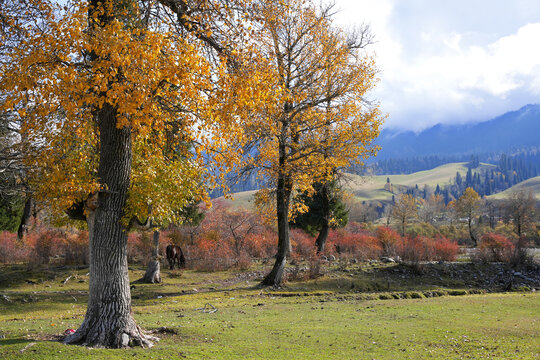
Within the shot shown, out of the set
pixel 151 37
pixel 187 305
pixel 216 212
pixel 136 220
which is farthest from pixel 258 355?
pixel 216 212

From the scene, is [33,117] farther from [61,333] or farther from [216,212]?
[216,212]

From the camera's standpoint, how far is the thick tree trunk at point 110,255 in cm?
711

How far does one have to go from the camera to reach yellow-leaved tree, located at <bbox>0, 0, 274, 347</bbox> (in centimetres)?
641

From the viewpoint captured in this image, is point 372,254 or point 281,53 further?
point 372,254

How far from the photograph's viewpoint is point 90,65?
22.7ft

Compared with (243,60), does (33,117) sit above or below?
below

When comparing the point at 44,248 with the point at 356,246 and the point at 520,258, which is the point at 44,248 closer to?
the point at 356,246

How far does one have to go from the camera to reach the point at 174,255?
73.8ft

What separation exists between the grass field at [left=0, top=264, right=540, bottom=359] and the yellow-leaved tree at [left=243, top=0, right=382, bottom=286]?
3509mm

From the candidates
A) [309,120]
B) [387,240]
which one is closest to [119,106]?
[309,120]

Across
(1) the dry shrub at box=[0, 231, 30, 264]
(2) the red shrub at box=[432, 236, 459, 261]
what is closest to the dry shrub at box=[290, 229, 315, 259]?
(2) the red shrub at box=[432, 236, 459, 261]

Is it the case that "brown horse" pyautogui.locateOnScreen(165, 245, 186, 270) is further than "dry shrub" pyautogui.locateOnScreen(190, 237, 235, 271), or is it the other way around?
"dry shrub" pyautogui.locateOnScreen(190, 237, 235, 271)

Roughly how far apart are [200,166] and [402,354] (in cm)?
536

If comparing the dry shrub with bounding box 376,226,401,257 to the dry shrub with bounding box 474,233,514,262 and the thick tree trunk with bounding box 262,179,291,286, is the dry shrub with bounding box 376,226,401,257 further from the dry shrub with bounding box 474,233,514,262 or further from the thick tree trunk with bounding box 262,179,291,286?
the thick tree trunk with bounding box 262,179,291,286
